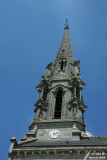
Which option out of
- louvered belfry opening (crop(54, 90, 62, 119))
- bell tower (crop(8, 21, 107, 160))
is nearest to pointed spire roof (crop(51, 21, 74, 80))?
bell tower (crop(8, 21, 107, 160))

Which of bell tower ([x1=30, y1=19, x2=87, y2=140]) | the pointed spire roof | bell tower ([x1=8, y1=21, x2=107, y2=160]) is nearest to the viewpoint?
bell tower ([x1=8, y1=21, x2=107, y2=160])

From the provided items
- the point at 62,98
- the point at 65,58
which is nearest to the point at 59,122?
the point at 62,98

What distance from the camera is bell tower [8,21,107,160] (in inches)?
770

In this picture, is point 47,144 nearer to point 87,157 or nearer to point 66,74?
point 87,157

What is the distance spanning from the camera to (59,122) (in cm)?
2444

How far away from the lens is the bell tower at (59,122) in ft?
64.2

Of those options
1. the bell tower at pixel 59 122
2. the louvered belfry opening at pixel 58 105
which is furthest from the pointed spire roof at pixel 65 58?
the louvered belfry opening at pixel 58 105

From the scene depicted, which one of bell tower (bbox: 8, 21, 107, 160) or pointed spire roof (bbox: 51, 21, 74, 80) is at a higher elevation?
pointed spire roof (bbox: 51, 21, 74, 80)

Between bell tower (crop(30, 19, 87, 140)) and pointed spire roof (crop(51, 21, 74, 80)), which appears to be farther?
pointed spire roof (crop(51, 21, 74, 80))

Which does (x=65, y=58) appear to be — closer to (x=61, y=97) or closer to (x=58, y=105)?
(x=61, y=97)

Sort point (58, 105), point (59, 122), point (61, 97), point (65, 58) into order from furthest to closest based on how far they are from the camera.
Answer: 1. point (65, 58)
2. point (61, 97)
3. point (58, 105)
4. point (59, 122)

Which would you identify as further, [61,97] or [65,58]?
[65,58]

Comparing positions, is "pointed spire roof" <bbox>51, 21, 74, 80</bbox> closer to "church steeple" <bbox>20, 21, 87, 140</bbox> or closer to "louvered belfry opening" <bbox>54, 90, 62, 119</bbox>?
"church steeple" <bbox>20, 21, 87, 140</bbox>

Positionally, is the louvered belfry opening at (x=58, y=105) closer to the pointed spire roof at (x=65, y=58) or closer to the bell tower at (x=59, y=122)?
the bell tower at (x=59, y=122)
